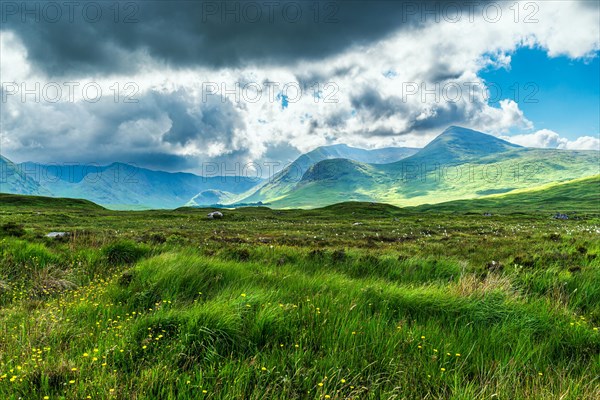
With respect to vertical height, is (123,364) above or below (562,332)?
above

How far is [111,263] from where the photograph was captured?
29.4 feet

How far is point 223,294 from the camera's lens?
5.94m

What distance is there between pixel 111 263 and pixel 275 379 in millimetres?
7667

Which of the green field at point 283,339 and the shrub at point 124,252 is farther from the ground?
the shrub at point 124,252

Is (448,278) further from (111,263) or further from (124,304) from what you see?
(111,263)

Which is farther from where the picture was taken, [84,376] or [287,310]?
[287,310]

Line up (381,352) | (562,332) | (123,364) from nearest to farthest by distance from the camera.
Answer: (123,364) → (381,352) → (562,332)

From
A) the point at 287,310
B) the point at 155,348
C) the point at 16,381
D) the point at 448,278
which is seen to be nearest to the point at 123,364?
the point at 155,348

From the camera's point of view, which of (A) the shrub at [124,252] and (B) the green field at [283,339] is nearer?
(B) the green field at [283,339]

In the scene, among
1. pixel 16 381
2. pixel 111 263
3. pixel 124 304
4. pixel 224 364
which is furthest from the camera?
pixel 111 263

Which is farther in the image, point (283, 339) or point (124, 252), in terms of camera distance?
point (124, 252)

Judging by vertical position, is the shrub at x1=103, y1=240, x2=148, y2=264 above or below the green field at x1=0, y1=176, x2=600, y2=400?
above

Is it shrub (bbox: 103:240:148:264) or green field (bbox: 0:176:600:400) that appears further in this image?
shrub (bbox: 103:240:148:264)

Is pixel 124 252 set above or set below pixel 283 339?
above
